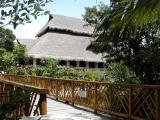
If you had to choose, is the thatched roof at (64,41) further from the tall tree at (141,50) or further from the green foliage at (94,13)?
the tall tree at (141,50)

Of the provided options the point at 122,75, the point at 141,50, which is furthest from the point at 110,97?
the point at 141,50

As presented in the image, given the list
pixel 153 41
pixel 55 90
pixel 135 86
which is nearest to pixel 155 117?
pixel 135 86

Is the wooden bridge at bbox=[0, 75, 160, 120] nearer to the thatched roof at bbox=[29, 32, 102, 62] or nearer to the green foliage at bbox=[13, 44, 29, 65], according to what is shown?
the green foliage at bbox=[13, 44, 29, 65]

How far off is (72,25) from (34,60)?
12.2m

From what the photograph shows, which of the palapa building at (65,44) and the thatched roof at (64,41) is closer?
the palapa building at (65,44)

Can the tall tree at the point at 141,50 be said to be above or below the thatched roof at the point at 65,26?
below

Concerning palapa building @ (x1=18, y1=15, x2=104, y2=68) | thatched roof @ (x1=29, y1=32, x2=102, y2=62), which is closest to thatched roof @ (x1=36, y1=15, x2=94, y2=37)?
palapa building @ (x1=18, y1=15, x2=104, y2=68)

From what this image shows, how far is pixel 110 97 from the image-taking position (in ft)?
35.9

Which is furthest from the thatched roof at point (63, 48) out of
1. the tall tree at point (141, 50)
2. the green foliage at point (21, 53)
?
the tall tree at point (141, 50)

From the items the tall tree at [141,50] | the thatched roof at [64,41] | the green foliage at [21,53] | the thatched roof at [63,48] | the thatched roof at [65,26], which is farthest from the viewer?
the thatched roof at [65,26]

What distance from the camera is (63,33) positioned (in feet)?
159

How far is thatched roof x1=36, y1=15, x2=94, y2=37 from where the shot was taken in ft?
158

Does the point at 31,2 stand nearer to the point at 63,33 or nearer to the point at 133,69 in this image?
the point at 133,69

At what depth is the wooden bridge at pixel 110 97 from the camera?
8.58 metres
